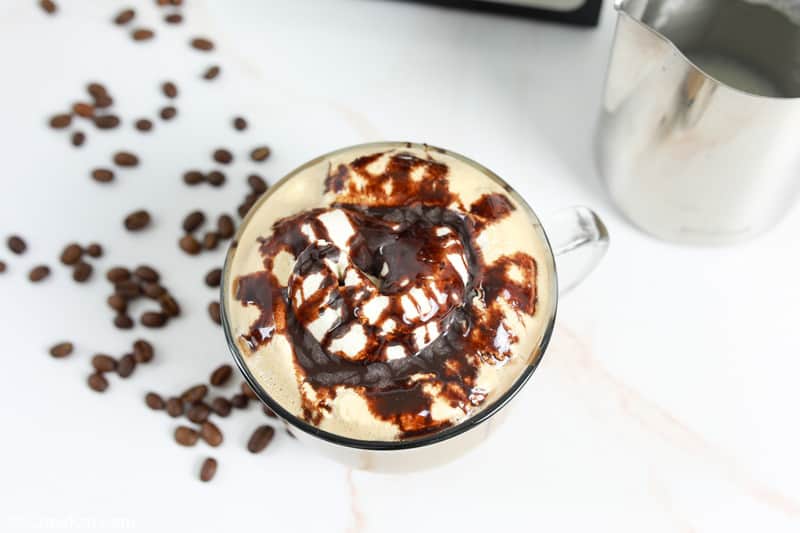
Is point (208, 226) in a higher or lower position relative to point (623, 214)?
lower

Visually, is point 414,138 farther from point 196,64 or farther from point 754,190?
point 754,190

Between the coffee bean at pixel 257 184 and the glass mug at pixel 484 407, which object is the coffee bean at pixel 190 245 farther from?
the glass mug at pixel 484 407

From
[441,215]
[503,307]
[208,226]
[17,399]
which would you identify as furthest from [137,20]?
[503,307]

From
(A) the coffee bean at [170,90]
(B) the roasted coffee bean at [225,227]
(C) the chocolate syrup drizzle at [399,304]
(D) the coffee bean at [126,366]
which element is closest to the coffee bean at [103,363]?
(D) the coffee bean at [126,366]

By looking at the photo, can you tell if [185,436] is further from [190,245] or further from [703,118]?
[703,118]

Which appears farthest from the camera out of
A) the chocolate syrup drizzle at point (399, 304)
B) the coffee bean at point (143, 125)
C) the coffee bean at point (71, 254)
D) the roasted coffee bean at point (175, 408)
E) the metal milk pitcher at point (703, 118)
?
the coffee bean at point (143, 125)
